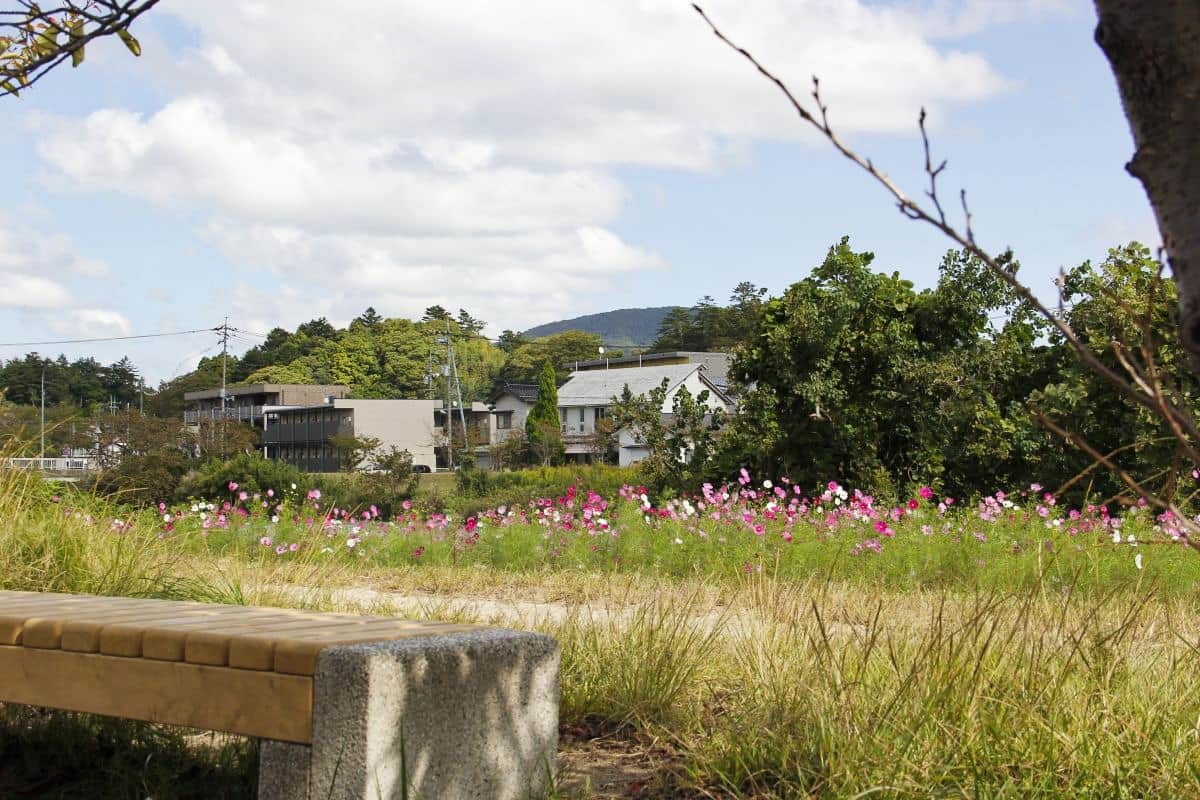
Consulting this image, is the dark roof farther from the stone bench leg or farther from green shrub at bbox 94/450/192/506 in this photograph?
the stone bench leg

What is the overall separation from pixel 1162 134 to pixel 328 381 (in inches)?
4133

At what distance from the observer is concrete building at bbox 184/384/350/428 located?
9131cm

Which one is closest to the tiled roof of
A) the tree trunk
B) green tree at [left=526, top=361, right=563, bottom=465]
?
green tree at [left=526, top=361, right=563, bottom=465]

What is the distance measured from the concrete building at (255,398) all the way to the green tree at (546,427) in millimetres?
31348

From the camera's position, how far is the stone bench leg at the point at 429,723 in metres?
2.67

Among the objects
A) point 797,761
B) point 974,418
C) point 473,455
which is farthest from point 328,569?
point 473,455

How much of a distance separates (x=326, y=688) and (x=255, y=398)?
9540 cm

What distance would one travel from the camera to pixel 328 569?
771cm

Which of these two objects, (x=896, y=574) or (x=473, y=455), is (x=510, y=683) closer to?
(x=896, y=574)

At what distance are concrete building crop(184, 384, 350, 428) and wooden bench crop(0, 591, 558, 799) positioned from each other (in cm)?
8794

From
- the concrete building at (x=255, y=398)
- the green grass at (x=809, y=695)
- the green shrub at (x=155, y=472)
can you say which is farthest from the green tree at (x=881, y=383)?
the concrete building at (x=255, y=398)

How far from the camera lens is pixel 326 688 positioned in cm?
266

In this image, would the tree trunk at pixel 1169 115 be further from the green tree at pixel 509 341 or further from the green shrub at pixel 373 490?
the green tree at pixel 509 341

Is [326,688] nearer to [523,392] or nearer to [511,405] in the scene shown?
[523,392]
